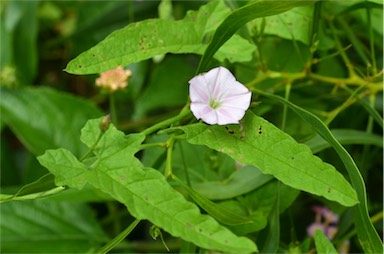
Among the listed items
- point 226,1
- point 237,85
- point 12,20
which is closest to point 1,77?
point 12,20

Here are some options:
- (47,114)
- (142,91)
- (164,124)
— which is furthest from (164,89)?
(164,124)

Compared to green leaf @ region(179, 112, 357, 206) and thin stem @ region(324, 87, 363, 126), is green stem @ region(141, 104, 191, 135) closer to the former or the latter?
green leaf @ region(179, 112, 357, 206)

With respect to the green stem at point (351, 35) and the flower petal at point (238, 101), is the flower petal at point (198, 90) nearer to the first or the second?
the flower petal at point (238, 101)

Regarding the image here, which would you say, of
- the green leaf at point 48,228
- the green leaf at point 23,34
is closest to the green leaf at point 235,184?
the green leaf at point 48,228

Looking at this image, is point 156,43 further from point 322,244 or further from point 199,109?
point 322,244

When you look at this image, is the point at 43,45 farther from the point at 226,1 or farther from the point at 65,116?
the point at 226,1

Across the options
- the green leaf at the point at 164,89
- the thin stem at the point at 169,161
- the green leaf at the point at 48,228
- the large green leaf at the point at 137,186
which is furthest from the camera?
the green leaf at the point at 164,89

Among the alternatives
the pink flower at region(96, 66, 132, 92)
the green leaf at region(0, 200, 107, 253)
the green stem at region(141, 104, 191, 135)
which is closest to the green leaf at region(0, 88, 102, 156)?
the green leaf at region(0, 200, 107, 253)
